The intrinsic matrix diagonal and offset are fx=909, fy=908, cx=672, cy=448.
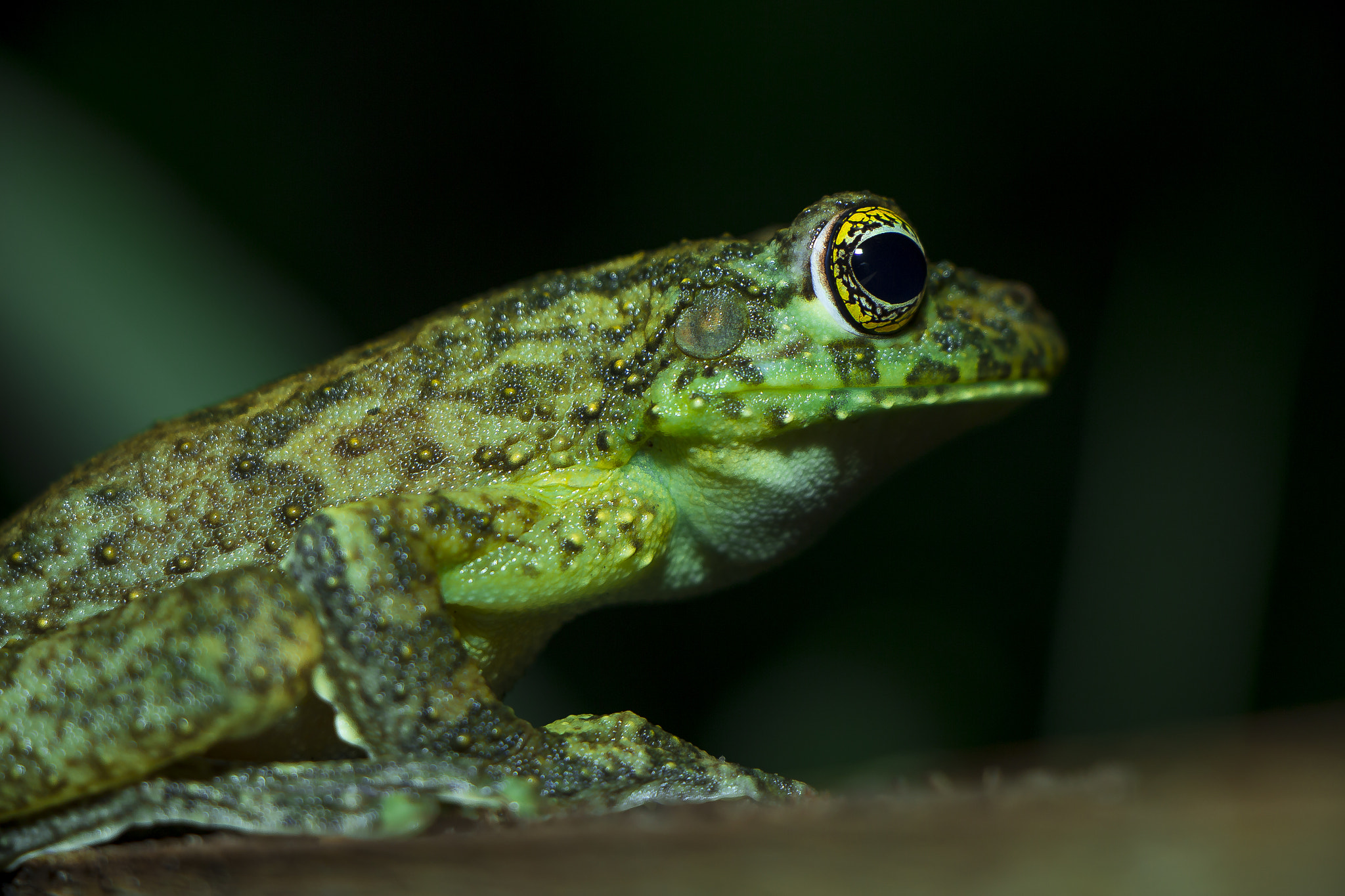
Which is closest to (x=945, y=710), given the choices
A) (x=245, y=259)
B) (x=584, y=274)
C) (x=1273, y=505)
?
(x=1273, y=505)

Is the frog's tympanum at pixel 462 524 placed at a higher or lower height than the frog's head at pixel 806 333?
lower

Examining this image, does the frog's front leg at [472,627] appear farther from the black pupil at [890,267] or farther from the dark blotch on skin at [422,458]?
the black pupil at [890,267]

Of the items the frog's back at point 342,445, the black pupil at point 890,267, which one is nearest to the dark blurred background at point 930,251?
the frog's back at point 342,445

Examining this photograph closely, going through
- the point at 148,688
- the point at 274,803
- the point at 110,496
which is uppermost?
the point at 110,496

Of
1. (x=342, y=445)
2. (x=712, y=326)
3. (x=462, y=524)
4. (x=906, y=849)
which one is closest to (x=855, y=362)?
(x=712, y=326)

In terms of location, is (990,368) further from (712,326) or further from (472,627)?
(472,627)

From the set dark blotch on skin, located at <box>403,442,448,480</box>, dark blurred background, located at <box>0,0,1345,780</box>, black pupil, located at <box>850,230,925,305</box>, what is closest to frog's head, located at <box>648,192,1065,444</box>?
black pupil, located at <box>850,230,925,305</box>

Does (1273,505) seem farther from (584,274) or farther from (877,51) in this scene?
(584,274)
